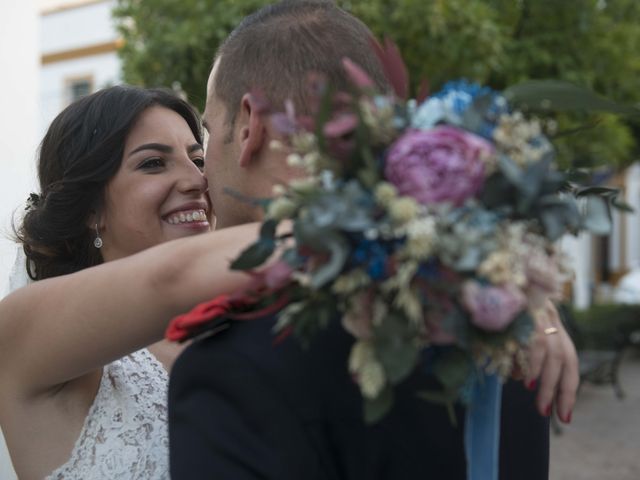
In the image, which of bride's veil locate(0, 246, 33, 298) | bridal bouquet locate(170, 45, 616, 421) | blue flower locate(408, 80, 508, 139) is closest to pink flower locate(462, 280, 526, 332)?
bridal bouquet locate(170, 45, 616, 421)

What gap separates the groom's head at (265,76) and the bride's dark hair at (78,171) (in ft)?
3.35

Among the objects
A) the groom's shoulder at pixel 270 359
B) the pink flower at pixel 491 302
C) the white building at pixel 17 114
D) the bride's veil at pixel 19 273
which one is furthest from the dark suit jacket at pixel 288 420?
the white building at pixel 17 114

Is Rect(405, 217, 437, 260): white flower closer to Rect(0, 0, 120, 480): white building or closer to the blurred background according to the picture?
Rect(0, 0, 120, 480): white building

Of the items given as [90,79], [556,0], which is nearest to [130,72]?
[556,0]

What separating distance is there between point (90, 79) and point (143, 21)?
12.4m

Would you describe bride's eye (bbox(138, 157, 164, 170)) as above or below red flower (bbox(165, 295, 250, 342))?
above

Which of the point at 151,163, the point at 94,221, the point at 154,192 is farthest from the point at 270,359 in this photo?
the point at 94,221

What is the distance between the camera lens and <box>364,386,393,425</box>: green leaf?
3.71ft

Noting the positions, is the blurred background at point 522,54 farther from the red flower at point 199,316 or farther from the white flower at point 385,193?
the white flower at point 385,193

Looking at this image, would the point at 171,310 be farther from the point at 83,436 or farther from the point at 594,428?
the point at 594,428

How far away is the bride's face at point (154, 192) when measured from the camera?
8.51 ft

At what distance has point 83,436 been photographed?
2248 mm

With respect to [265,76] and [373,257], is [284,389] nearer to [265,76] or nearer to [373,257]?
[373,257]

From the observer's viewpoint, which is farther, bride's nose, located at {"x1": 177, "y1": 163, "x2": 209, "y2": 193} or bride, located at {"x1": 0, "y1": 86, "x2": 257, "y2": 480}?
bride's nose, located at {"x1": 177, "y1": 163, "x2": 209, "y2": 193}
